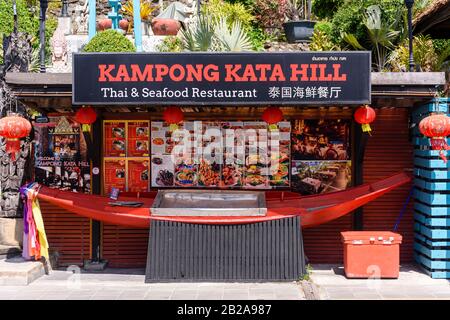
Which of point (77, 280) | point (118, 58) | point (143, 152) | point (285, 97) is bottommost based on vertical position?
point (77, 280)

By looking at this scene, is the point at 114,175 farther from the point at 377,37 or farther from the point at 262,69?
the point at 377,37

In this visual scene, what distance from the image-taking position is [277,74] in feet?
30.8

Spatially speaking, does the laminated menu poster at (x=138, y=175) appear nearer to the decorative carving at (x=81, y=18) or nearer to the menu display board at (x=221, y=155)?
the menu display board at (x=221, y=155)

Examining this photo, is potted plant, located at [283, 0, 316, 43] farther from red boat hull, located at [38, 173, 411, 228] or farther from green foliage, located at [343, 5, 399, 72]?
red boat hull, located at [38, 173, 411, 228]

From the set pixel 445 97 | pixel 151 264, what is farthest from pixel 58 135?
pixel 445 97

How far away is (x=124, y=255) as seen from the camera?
11.5m

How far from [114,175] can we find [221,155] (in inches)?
89.9

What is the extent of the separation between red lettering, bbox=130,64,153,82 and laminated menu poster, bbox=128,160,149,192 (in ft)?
8.26

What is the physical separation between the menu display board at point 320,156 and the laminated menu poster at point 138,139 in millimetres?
3074

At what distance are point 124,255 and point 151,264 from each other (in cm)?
180

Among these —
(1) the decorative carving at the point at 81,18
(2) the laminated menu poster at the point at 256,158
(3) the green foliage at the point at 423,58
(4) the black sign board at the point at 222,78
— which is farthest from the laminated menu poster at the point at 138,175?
(1) the decorative carving at the point at 81,18

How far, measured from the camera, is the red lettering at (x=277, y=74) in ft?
30.8

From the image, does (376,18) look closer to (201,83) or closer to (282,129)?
(282,129)
